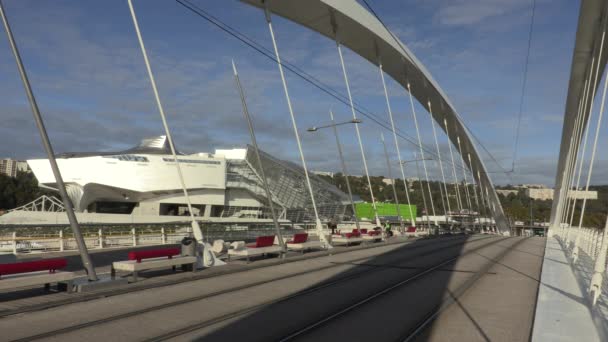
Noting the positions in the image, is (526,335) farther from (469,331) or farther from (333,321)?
(333,321)

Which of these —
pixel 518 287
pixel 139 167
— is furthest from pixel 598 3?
pixel 139 167

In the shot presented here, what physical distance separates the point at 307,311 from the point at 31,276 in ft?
17.5

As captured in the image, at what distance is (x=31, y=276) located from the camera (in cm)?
920

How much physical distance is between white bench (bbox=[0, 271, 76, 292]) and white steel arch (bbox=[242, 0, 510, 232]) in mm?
16482

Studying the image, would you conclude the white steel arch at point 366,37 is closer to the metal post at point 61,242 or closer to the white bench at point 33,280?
the metal post at point 61,242

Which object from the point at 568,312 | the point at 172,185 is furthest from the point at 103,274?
the point at 172,185

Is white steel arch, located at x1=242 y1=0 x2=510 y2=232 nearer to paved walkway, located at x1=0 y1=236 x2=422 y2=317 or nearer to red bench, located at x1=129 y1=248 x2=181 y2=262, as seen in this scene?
paved walkway, located at x1=0 y1=236 x2=422 y2=317

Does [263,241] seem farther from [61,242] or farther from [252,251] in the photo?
[61,242]

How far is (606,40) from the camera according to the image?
62.9 feet

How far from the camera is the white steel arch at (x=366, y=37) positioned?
25309 mm

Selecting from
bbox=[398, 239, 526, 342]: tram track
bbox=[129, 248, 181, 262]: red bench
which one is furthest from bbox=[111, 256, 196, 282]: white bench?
bbox=[398, 239, 526, 342]: tram track

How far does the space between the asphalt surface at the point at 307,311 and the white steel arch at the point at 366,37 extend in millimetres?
15745

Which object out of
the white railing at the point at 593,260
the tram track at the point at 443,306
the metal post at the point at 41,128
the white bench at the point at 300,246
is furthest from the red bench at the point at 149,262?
the white railing at the point at 593,260

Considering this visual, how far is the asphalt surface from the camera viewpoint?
21.7 ft
